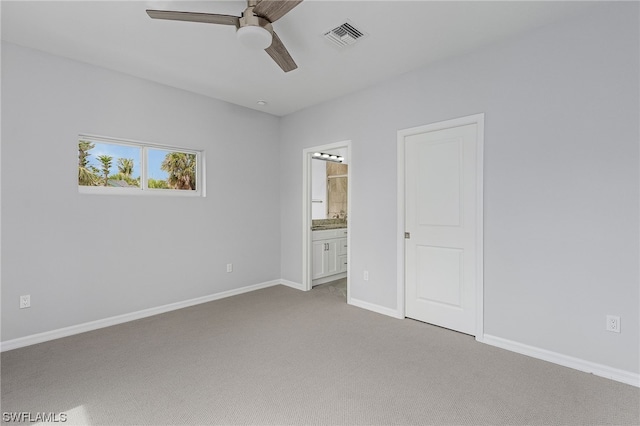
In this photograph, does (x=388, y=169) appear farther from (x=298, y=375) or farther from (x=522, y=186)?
(x=298, y=375)

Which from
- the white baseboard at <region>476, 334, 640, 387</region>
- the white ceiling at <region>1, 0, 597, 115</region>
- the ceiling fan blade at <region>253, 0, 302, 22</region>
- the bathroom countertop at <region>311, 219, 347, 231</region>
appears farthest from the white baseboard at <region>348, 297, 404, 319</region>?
the ceiling fan blade at <region>253, 0, 302, 22</region>

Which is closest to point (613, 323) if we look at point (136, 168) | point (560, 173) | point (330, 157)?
point (560, 173)

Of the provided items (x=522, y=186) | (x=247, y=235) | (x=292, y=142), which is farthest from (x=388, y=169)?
(x=247, y=235)

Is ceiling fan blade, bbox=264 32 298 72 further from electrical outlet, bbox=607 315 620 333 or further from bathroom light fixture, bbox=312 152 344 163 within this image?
electrical outlet, bbox=607 315 620 333

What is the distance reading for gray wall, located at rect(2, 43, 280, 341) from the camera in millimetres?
2711

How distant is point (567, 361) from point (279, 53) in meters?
3.23

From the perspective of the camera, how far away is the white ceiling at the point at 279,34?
2223mm

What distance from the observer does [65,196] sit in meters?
2.94

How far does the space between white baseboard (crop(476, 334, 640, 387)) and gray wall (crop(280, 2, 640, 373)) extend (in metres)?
0.04

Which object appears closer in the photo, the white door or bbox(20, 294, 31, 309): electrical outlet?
bbox(20, 294, 31, 309): electrical outlet

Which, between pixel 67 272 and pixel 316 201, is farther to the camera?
pixel 316 201

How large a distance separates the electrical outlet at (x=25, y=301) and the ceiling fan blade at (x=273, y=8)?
122 inches

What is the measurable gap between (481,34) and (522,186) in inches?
51.9

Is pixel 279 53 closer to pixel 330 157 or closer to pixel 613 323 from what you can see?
pixel 613 323
